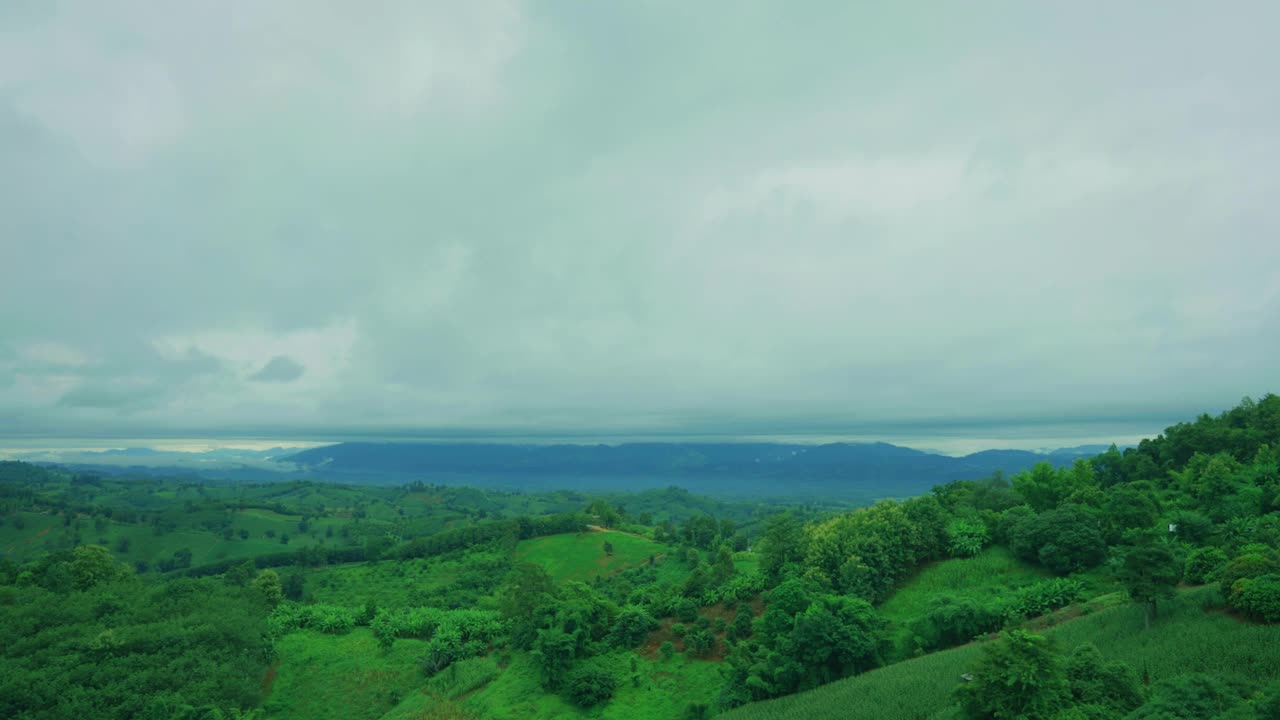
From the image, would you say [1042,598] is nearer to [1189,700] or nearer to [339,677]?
[1189,700]

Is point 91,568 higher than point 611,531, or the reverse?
point 91,568

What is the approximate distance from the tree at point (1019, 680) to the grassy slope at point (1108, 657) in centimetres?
121

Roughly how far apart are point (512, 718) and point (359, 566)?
298 ft

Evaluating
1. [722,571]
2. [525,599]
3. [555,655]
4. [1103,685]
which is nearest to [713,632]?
[722,571]

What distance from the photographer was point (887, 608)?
123ft

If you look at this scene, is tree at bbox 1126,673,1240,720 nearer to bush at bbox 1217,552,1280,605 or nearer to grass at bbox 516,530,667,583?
bush at bbox 1217,552,1280,605

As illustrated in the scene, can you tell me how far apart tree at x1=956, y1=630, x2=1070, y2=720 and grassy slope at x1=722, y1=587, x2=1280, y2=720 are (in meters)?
1.21

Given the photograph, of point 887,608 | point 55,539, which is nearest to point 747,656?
point 887,608

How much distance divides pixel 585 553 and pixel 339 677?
2375 inches

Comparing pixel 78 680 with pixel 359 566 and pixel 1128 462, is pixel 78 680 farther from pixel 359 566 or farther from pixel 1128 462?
pixel 1128 462

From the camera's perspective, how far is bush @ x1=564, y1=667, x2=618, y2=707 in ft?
112

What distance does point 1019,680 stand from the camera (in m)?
17.5

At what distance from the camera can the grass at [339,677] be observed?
40688mm

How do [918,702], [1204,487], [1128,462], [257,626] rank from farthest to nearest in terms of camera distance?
[1128,462], [257,626], [1204,487], [918,702]
